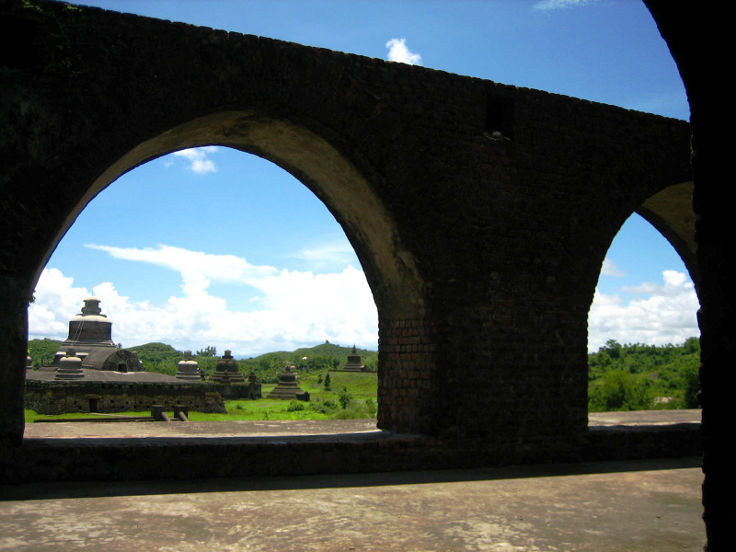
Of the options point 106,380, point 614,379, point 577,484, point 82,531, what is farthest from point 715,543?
point 106,380

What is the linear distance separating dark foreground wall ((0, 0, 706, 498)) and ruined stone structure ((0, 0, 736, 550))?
0.06 feet

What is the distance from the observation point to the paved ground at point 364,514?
12.4 feet

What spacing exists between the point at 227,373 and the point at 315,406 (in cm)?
1022

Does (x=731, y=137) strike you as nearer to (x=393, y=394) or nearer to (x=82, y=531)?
(x=82, y=531)

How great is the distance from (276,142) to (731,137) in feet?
18.1

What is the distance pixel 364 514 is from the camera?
4508 millimetres

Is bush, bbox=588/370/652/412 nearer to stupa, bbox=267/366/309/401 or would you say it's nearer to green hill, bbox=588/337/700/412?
green hill, bbox=588/337/700/412

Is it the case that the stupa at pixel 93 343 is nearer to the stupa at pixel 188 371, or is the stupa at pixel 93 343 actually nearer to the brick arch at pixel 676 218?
the stupa at pixel 188 371

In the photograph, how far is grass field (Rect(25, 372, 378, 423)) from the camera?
66.6ft

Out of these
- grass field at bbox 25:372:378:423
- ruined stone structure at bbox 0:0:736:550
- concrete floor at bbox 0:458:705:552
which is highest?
ruined stone structure at bbox 0:0:736:550

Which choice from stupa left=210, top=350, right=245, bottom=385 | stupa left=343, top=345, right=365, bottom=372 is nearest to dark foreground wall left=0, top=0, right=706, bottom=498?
stupa left=210, top=350, right=245, bottom=385

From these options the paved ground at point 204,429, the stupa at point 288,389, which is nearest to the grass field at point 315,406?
the stupa at point 288,389

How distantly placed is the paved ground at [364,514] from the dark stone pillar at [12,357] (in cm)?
46

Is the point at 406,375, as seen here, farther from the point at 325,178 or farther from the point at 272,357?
the point at 272,357
